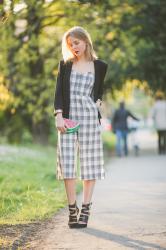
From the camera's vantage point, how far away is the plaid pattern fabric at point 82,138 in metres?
7.25

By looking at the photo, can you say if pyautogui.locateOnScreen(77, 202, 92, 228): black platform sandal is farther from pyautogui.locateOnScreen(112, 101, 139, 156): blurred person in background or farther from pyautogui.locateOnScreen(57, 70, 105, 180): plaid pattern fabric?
pyautogui.locateOnScreen(112, 101, 139, 156): blurred person in background

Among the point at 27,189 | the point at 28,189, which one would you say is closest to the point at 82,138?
the point at 28,189

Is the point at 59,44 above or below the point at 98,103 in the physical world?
below

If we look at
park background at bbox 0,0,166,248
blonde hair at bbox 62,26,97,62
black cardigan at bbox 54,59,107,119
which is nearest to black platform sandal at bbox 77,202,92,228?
black cardigan at bbox 54,59,107,119

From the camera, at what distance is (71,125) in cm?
714

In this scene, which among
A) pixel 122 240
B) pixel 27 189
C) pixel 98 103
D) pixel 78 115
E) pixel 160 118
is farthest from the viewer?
pixel 160 118

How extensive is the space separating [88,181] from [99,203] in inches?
77.5

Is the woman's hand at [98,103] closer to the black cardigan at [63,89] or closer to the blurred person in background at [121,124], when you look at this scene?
the black cardigan at [63,89]

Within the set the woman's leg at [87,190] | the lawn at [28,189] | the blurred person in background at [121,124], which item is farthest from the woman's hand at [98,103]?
the blurred person in background at [121,124]

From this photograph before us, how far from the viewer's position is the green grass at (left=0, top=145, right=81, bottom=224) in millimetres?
8297

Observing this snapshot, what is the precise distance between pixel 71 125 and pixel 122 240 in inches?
49.5

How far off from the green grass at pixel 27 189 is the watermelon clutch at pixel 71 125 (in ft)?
4.08

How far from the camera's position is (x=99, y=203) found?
9.28 m

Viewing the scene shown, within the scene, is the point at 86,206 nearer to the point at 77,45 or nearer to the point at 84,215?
the point at 84,215
